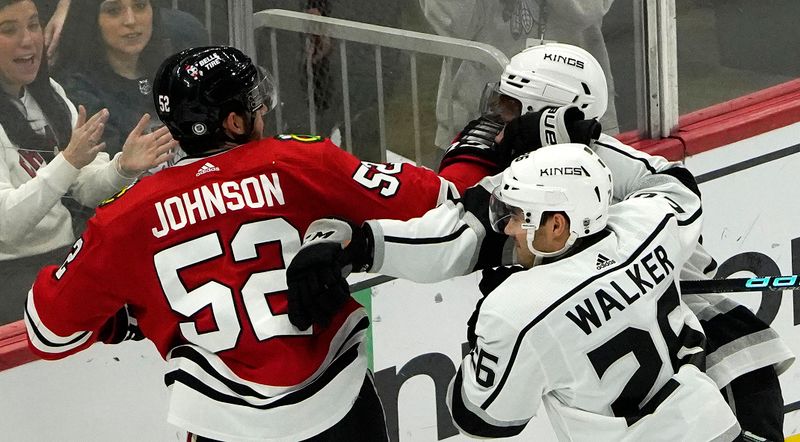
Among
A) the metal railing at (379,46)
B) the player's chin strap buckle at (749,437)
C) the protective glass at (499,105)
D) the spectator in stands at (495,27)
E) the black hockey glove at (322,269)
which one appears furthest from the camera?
the spectator in stands at (495,27)

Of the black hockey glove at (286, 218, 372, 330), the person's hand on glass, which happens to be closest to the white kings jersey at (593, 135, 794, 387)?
the black hockey glove at (286, 218, 372, 330)

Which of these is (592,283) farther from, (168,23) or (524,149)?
(168,23)

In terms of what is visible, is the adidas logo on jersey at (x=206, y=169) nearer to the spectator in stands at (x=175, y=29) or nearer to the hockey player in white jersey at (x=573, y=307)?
the hockey player in white jersey at (x=573, y=307)

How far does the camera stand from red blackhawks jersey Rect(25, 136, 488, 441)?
7.96 ft

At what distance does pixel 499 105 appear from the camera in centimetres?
283

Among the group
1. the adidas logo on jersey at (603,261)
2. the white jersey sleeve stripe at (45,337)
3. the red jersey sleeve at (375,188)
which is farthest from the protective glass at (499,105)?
the white jersey sleeve stripe at (45,337)

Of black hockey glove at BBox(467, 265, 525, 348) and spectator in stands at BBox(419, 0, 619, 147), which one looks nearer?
black hockey glove at BBox(467, 265, 525, 348)

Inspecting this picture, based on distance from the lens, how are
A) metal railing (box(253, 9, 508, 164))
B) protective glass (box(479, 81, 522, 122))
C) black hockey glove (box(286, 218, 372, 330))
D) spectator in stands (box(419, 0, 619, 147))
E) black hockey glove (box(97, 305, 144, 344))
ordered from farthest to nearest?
spectator in stands (box(419, 0, 619, 147))
metal railing (box(253, 9, 508, 164))
protective glass (box(479, 81, 522, 122))
black hockey glove (box(97, 305, 144, 344))
black hockey glove (box(286, 218, 372, 330))

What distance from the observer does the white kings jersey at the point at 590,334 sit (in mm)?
2365

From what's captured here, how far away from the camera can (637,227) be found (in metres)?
2.48

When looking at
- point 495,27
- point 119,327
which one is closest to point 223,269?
point 119,327

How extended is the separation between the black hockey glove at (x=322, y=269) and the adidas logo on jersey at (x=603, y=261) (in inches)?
15.9

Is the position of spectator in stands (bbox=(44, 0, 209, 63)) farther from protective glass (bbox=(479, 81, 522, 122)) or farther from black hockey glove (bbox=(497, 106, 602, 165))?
black hockey glove (bbox=(497, 106, 602, 165))

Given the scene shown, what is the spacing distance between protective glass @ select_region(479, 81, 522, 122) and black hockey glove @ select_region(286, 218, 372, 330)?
0.49 metres
